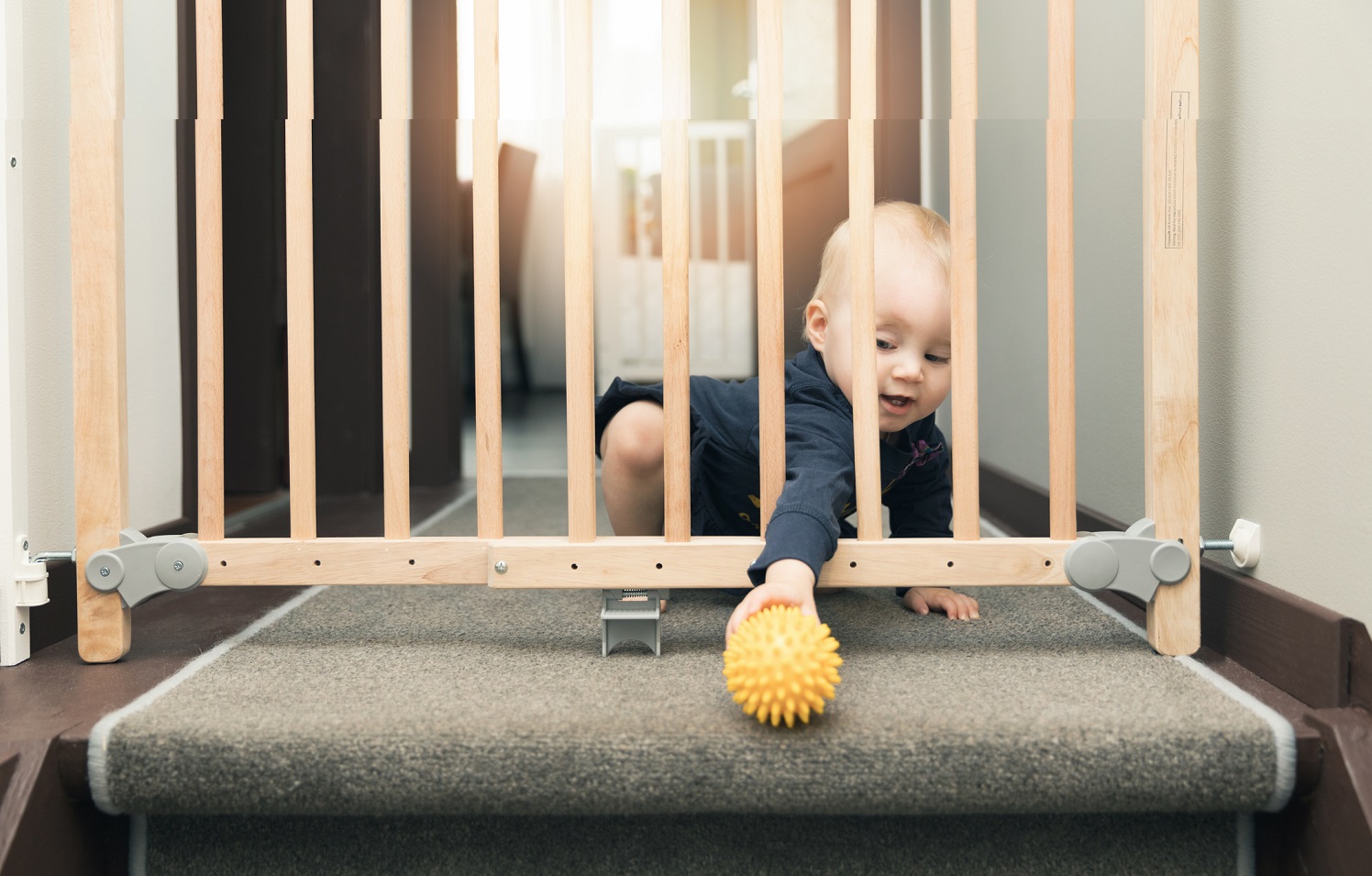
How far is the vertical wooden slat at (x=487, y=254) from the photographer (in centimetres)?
71

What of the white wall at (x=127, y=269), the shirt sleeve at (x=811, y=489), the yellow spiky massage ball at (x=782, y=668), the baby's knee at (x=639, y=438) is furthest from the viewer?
the baby's knee at (x=639, y=438)

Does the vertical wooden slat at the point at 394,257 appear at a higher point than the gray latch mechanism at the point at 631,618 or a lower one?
higher

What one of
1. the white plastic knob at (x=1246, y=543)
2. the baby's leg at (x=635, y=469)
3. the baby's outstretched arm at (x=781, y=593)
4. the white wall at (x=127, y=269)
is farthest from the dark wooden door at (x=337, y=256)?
the white plastic knob at (x=1246, y=543)

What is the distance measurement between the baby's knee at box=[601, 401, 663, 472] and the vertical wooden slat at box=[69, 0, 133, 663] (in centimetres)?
43

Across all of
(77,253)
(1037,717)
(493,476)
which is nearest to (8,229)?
(77,253)

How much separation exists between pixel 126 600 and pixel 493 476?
1.01 feet

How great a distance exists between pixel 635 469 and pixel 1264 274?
57 cm

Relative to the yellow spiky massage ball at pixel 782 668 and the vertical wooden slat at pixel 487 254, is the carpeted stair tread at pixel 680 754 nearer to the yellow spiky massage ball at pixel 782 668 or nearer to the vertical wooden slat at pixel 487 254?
the yellow spiky massage ball at pixel 782 668

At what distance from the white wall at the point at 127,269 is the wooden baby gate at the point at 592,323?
0.11 m

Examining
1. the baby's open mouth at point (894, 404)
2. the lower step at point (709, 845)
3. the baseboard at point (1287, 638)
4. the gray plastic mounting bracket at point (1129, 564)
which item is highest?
the baby's open mouth at point (894, 404)

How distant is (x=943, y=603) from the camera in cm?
91

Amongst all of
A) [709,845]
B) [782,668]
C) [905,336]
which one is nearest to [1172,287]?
[905,336]

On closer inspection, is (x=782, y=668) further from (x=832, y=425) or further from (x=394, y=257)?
(x=394, y=257)

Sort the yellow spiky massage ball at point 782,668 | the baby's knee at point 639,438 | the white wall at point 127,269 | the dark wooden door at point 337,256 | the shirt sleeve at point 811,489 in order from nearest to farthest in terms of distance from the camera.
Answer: the yellow spiky massage ball at point 782,668
the shirt sleeve at point 811,489
the white wall at point 127,269
the baby's knee at point 639,438
the dark wooden door at point 337,256
